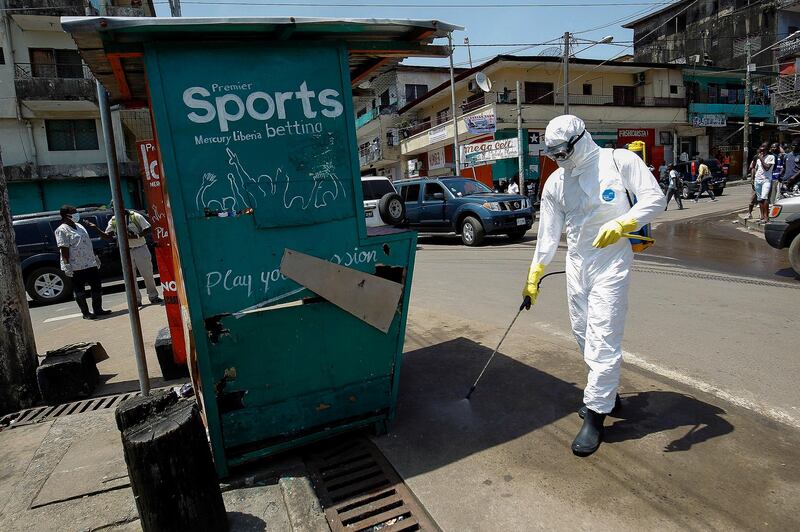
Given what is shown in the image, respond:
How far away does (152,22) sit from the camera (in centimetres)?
244

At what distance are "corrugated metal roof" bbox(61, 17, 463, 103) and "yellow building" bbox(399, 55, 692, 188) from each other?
2286cm

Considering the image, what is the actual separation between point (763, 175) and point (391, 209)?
10882 mm

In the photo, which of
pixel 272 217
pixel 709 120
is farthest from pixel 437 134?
pixel 272 217

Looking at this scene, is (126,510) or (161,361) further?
(161,361)

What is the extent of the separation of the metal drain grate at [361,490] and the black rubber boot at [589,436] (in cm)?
104

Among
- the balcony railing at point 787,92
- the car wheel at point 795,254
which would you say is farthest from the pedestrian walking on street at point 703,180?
the balcony railing at point 787,92

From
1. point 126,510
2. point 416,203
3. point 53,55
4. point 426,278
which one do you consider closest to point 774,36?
point 416,203

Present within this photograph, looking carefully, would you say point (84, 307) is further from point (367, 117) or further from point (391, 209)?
point (367, 117)

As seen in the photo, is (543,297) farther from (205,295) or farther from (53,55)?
(53,55)

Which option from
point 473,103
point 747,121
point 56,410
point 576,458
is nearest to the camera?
point 576,458

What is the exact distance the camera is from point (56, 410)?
4.46m

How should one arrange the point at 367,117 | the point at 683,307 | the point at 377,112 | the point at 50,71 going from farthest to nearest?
1. the point at 367,117
2. the point at 377,112
3. the point at 50,71
4. the point at 683,307

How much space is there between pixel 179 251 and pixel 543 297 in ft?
17.9

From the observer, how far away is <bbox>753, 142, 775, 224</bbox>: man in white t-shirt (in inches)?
456
